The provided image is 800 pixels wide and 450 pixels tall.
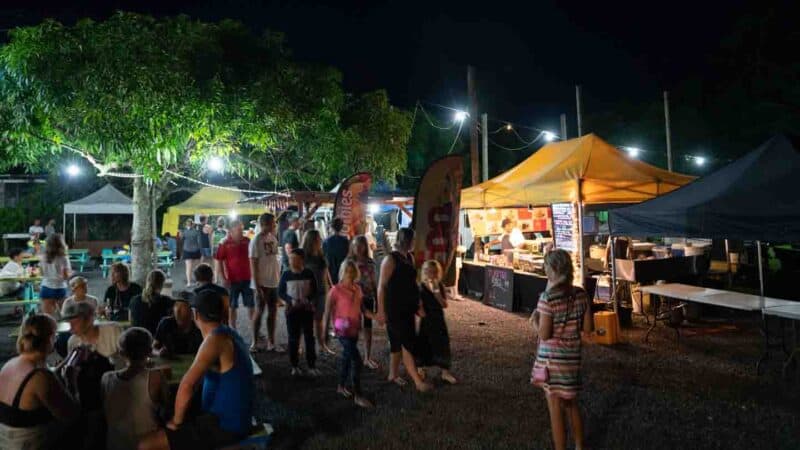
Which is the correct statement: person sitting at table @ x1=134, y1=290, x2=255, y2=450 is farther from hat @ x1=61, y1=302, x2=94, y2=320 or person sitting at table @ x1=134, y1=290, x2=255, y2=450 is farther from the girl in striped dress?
the girl in striped dress

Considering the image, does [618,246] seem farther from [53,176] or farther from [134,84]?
[53,176]

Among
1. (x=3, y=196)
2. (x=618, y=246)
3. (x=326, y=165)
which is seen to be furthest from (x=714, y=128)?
(x=3, y=196)

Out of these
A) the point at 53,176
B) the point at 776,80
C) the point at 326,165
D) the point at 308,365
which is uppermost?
the point at 776,80

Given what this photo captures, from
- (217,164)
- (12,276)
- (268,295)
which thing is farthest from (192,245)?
(268,295)

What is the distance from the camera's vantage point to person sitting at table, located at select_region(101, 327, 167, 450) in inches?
118

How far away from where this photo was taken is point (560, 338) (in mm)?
3746

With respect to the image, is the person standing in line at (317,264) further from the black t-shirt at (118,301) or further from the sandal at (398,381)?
the black t-shirt at (118,301)

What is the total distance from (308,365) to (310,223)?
19.8 ft

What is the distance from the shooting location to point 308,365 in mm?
6129

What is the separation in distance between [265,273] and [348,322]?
7.45 ft

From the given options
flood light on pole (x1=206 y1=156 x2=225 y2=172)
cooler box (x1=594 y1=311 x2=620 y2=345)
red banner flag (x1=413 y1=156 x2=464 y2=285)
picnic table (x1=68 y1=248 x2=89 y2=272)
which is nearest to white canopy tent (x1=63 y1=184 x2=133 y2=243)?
picnic table (x1=68 y1=248 x2=89 y2=272)

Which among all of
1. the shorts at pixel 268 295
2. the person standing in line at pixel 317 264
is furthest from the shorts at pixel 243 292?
the person standing in line at pixel 317 264

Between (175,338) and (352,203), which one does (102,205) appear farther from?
(175,338)

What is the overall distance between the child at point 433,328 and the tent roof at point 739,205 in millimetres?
3243
